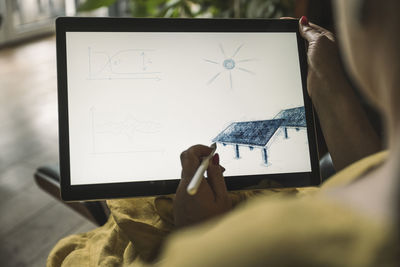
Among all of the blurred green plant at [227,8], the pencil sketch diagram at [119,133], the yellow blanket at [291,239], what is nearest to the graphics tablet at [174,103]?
the pencil sketch diagram at [119,133]

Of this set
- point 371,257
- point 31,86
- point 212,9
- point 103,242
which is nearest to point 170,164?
point 103,242

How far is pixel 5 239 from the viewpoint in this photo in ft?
3.98

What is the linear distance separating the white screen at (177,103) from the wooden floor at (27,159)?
67 centimetres

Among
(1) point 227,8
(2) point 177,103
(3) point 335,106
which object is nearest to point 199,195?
(2) point 177,103

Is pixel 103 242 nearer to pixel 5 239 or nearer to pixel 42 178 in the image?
pixel 42 178

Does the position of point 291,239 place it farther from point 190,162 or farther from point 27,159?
point 27,159

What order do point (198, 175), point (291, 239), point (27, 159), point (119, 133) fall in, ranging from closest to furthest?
point (291, 239) → point (198, 175) → point (119, 133) → point (27, 159)

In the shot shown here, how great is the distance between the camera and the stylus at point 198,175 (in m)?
0.48

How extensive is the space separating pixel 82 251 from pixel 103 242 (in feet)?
0.12

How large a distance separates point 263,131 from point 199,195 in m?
0.17

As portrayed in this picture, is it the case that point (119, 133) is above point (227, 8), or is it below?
below

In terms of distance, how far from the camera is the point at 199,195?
1.95ft

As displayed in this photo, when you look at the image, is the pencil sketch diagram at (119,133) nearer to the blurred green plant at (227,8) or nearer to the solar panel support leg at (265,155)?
the solar panel support leg at (265,155)

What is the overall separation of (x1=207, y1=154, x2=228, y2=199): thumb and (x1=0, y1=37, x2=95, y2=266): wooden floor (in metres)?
0.74
